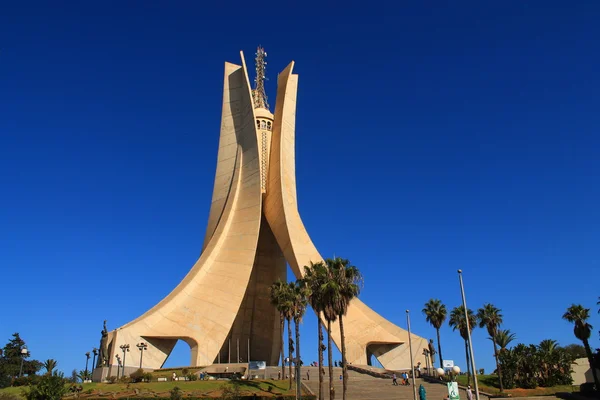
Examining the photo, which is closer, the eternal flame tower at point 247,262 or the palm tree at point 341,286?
the palm tree at point 341,286

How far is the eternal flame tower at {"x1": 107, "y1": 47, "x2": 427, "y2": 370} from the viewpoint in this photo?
31328 millimetres

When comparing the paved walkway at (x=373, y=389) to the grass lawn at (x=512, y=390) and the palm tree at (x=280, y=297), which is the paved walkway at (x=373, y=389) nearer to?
the grass lawn at (x=512, y=390)

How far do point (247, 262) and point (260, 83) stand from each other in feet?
53.8

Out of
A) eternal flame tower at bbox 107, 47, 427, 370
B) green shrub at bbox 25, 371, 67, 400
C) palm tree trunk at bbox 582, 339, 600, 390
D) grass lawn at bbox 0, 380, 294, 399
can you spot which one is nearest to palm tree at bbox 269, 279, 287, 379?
grass lawn at bbox 0, 380, 294, 399

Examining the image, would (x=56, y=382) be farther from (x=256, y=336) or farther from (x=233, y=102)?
(x=233, y=102)

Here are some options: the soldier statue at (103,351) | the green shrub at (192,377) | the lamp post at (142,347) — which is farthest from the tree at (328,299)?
the soldier statue at (103,351)

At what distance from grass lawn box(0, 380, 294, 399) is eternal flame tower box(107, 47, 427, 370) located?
5.25 meters

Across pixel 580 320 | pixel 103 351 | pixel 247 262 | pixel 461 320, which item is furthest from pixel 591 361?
pixel 103 351

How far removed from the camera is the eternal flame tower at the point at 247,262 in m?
31.3

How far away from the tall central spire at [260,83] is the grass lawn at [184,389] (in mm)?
23484

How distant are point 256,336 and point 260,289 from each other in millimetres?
3387

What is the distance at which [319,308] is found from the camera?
74.7 ft

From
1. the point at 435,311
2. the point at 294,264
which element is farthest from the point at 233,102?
the point at 435,311

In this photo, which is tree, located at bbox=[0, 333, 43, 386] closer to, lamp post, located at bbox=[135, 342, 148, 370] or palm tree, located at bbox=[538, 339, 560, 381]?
lamp post, located at bbox=[135, 342, 148, 370]
